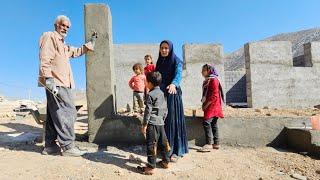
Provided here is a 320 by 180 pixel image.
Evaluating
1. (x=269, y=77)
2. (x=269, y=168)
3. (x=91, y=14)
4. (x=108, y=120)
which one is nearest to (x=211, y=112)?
(x=269, y=168)

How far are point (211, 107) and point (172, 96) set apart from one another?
0.91 meters

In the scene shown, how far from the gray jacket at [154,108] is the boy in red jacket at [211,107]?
53.6 inches

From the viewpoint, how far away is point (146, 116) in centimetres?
391

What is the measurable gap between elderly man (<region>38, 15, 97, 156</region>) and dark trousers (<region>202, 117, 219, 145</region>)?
5.91 ft

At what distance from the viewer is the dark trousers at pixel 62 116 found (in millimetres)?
4578

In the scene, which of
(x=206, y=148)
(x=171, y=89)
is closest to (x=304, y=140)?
(x=206, y=148)

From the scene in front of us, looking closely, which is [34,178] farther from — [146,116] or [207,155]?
[207,155]

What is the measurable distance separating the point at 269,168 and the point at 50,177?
2669 mm

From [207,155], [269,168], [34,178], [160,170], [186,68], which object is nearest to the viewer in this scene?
[34,178]

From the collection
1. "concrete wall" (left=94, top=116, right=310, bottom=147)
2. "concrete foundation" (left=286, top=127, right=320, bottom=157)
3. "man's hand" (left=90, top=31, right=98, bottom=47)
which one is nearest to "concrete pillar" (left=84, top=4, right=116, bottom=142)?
A: "man's hand" (left=90, top=31, right=98, bottom=47)

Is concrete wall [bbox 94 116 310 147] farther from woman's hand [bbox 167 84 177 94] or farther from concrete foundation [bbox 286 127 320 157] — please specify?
woman's hand [bbox 167 84 177 94]

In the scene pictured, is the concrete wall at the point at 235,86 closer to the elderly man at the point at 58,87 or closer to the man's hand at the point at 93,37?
the man's hand at the point at 93,37

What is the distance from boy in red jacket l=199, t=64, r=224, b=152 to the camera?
5.20m

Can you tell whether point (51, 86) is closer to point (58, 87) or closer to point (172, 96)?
point (58, 87)
